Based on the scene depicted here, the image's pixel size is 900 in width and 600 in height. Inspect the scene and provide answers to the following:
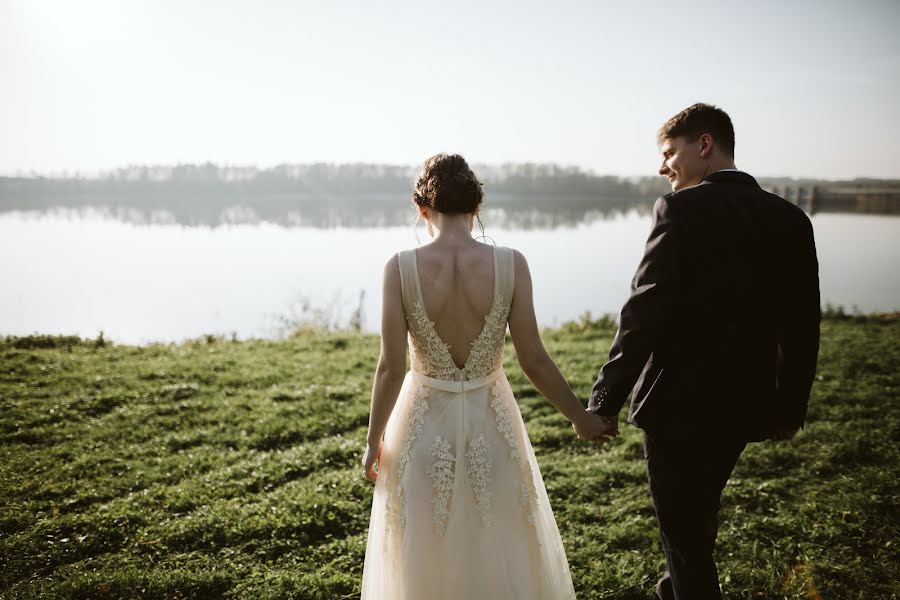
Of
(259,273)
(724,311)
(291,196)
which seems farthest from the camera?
(291,196)

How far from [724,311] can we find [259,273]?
847 inches

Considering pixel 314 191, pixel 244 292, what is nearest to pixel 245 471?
pixel 244 292

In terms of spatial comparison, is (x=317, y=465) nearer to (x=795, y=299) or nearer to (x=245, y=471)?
(x=245, y=471)

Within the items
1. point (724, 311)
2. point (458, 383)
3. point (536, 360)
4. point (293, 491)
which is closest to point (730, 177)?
point (724, 311)

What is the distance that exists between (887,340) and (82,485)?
1064cm

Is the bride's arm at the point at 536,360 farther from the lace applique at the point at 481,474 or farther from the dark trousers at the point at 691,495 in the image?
the lace applique at the point at 481,474

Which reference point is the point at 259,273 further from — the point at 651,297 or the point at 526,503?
the point at 651,297

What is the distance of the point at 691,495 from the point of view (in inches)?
93.7

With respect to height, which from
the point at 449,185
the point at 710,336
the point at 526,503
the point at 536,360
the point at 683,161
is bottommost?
the point at 526,503

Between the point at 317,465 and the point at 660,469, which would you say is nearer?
the point at 660,469

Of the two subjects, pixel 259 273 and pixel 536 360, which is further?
pixel 259 273

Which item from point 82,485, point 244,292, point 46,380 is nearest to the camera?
point 82,485

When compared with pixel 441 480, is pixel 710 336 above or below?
above

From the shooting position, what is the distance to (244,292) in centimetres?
1889
